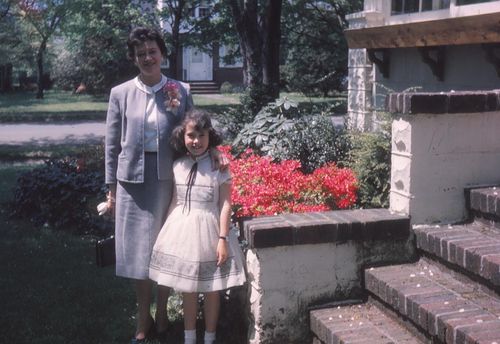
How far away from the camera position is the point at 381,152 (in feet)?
14.4

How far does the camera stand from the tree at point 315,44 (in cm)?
2312

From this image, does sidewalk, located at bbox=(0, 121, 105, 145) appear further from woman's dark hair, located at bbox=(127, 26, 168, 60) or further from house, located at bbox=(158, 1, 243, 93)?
house, located at bbox=(158, 1, 243, 93)

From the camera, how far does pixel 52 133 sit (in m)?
15.9

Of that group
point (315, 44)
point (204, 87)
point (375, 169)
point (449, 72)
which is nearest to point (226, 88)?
point (204, 87)

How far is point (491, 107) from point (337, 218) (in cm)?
109

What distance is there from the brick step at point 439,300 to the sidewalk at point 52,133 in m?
11.6

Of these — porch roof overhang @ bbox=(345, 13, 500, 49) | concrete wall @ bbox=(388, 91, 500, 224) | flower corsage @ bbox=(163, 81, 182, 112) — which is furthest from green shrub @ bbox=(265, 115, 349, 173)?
flower corsage @ bbox=(163, 81, 182, 112)

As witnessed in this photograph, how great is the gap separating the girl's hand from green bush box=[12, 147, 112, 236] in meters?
3.25

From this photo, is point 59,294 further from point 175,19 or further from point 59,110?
point 175,19

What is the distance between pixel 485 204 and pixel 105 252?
2.25 metres

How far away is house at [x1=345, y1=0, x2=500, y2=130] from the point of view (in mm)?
6676

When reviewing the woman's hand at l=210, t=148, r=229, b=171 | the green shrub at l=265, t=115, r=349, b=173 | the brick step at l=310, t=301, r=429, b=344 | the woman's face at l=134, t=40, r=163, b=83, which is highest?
the woman's face at l=134, t=40, r=163, b=83

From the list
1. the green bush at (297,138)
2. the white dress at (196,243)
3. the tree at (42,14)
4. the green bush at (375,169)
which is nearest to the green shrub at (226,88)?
the tree at (42,14)

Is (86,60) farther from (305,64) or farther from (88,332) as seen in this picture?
(88,332)
